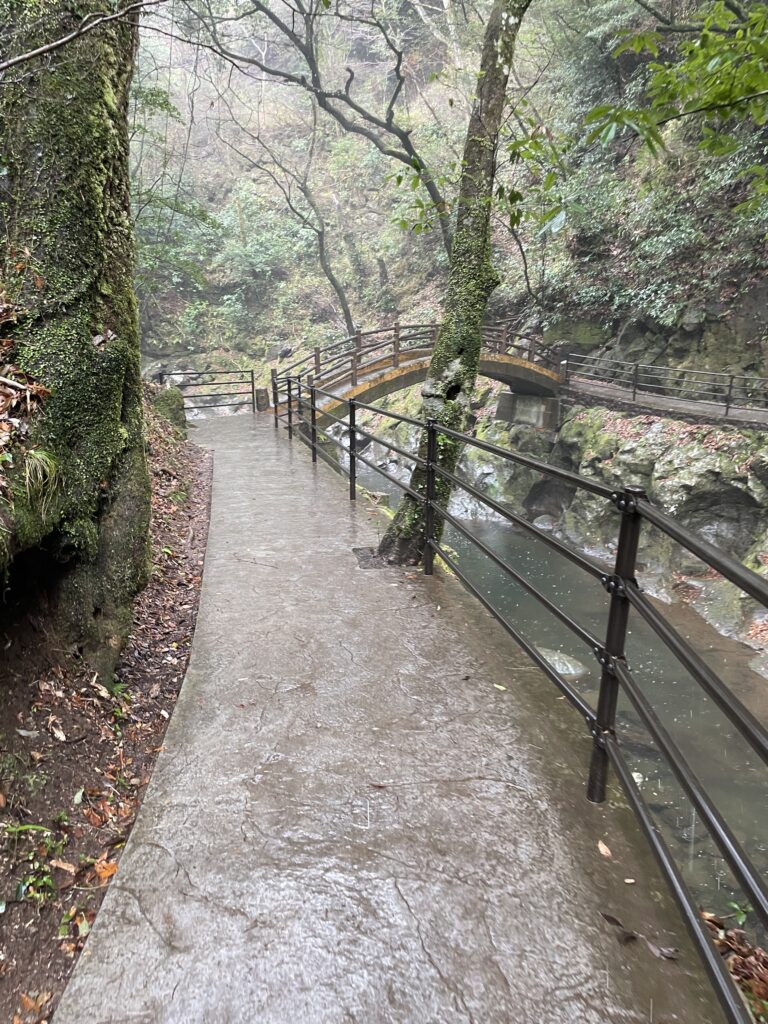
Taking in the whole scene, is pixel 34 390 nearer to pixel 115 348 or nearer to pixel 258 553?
pixel 115 348

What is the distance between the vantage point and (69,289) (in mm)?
2754

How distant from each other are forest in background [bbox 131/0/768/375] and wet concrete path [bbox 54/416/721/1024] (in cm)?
264

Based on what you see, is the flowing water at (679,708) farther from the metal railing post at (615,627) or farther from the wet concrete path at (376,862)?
the metal railing post at (615,627)

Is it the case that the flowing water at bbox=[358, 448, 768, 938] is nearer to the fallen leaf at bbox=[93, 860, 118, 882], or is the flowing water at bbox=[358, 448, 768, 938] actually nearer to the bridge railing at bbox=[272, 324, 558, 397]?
the fallen leaf at bbox=[93, 860, 118, 882]

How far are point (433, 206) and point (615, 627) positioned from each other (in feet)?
12.5

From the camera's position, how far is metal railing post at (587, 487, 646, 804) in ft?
5.96

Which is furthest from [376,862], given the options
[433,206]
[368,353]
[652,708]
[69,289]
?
[368,353]

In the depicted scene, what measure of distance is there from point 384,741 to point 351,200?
3081cm

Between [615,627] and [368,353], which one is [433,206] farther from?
[368,353]

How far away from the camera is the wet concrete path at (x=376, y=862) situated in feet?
4.94

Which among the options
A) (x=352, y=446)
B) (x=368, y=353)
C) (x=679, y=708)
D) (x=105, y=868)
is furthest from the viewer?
(x=368, y=353)

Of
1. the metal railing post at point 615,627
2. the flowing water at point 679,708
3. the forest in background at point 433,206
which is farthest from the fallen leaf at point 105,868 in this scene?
the forest in background at point 433,206

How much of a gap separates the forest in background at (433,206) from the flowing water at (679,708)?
5.77 meters

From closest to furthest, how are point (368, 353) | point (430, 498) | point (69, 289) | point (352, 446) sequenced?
point (69, 289) < point (430, 498) < point (352, 446) < point (368, 353)
